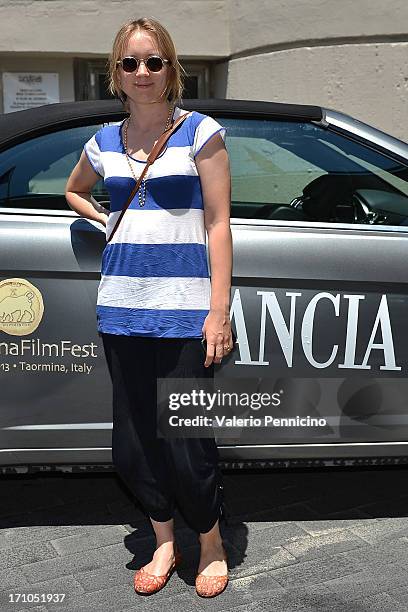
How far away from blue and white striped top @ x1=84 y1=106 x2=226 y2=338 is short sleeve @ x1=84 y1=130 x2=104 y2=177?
5cm

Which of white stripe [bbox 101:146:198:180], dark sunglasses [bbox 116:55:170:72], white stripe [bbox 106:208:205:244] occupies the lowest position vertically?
white stripe [bbox 106:208:205:244]

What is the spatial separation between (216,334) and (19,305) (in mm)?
739

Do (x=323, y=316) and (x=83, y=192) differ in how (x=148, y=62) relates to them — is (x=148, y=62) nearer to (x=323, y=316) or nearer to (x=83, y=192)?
A: (x=83, y=192)

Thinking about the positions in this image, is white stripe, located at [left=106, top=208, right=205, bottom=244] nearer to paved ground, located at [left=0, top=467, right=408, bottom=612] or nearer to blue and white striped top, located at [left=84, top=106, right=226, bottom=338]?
blue and white striped top, located at [left=84, top=106, right=226, bottom=338]

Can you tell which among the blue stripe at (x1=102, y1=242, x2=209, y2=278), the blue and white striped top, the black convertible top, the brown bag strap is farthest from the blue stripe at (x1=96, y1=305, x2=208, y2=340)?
the black convertible top

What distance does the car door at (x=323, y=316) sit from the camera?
9.29 ft

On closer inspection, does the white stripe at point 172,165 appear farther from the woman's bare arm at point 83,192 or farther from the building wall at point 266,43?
the building wall at point 266,43

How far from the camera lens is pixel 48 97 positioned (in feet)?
30.1

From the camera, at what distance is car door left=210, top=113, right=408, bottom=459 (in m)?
2.83

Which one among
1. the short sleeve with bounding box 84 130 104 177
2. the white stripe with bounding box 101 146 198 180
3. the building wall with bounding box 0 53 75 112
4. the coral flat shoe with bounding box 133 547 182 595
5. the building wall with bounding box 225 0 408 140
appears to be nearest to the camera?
the white stripe with bounding box 101 146 198 180

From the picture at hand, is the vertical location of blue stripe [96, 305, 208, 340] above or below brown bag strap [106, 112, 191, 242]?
below

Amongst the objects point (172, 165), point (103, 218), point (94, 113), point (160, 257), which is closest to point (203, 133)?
point (172, 165)

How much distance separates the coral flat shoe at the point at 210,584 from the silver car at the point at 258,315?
419 mm

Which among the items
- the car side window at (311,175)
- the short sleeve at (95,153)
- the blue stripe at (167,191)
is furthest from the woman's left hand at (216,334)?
the car side window at (311,175)
